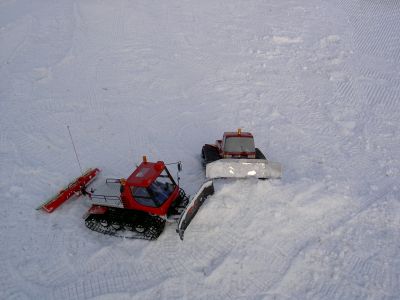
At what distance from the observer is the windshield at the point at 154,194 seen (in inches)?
320

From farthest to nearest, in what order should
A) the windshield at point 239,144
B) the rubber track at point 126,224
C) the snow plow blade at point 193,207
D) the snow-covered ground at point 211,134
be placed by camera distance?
the windshield at point 239,144, the rubber track at point 126,224, the snow plow blade at point 193,207, the snow-covered ground at point 211,134

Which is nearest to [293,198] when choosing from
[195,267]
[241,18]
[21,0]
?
[195,267]

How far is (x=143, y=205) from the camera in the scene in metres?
8.14

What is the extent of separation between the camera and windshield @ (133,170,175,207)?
8133mm

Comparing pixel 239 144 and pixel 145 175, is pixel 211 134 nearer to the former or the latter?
pixel 239 144

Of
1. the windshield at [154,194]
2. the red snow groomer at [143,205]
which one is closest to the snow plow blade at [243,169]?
the red snow groomer at [143,205]

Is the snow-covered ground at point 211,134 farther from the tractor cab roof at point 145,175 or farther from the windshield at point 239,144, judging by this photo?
the tractor cab roof at point 145,175

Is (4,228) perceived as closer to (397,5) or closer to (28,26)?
(28,26)

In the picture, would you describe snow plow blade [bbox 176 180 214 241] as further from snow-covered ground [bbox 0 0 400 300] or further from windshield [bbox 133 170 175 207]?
windshield [bbox 133 170 175 207]

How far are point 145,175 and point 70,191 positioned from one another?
7.58 feet

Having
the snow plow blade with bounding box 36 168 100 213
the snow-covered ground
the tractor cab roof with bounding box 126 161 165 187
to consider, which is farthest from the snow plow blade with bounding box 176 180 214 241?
the snow plow blade with bounding box 36 168 100 213

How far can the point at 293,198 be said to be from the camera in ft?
29.8

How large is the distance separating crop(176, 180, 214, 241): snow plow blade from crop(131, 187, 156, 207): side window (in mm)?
685

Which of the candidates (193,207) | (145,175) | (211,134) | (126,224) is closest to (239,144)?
(211,134)
